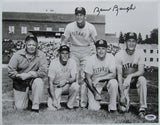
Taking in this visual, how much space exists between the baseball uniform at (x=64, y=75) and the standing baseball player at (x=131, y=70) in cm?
68

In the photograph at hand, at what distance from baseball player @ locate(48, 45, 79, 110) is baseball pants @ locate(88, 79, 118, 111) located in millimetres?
214

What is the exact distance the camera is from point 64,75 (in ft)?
10.1

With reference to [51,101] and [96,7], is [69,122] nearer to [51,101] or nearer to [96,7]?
[51,101]

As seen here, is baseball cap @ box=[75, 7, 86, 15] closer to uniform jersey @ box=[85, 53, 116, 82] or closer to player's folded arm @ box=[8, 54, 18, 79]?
uniform jersey @ box=[85, 53, 116, 82]

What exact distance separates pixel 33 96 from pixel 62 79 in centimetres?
48

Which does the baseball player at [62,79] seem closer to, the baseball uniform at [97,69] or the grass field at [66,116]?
the grass field at [66,116]

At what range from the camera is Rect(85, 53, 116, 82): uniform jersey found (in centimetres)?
308

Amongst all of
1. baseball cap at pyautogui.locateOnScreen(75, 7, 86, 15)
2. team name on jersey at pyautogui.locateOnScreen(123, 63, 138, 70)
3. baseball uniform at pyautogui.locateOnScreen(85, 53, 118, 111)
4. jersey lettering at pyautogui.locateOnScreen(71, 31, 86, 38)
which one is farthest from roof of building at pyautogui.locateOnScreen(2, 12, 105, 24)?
team name on jersey at pyautogui.locateOnScreen(123, 63, 138, 70)

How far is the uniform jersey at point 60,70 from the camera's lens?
10.0 feet

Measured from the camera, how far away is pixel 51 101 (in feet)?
9.95
